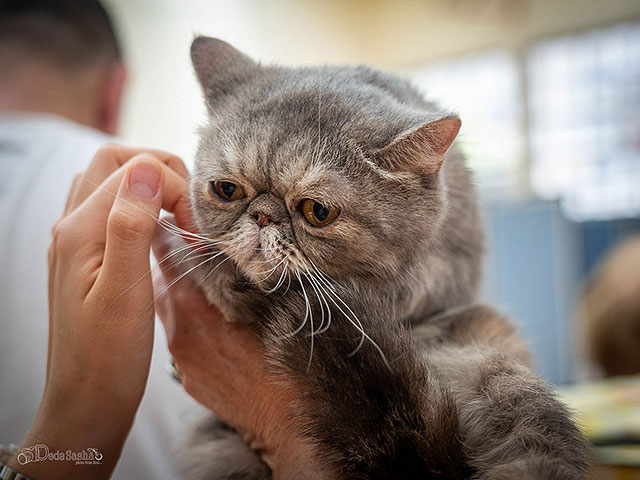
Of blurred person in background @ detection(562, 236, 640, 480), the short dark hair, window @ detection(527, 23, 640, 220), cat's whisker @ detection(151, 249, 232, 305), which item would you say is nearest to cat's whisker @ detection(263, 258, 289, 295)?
cat's whisker @ detection(151, 249, 232, 305)

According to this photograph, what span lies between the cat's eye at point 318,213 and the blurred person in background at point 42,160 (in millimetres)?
539

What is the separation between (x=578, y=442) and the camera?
2.12ft

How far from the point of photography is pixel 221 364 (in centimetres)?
95

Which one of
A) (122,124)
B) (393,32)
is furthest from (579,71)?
(122,124)

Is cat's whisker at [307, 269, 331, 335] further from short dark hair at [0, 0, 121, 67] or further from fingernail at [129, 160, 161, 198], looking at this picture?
short dark hair at [0, 0, 121, 67]

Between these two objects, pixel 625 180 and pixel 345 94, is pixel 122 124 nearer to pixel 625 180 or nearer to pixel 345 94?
pixel 345 94

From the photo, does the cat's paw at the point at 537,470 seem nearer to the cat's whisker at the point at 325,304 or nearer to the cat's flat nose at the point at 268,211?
the cat's whisker at the point at 325,304

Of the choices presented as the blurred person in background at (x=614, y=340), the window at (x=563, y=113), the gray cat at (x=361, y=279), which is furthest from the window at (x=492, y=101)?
the gray cat at (x=361, y=279)

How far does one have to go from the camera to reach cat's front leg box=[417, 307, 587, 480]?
1.98 ft

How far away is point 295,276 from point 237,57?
45 cm

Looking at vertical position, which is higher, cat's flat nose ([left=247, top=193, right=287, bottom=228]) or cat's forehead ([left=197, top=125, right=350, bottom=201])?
cat's forehead ([left=197, top=125, right=350, bottom=201])

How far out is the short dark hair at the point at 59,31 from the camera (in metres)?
1.39

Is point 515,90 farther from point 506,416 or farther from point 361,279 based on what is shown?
point 506,416

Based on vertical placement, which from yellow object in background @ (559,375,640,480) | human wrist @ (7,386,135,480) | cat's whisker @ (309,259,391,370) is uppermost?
cat's whisker @ (309,259,391,370)
